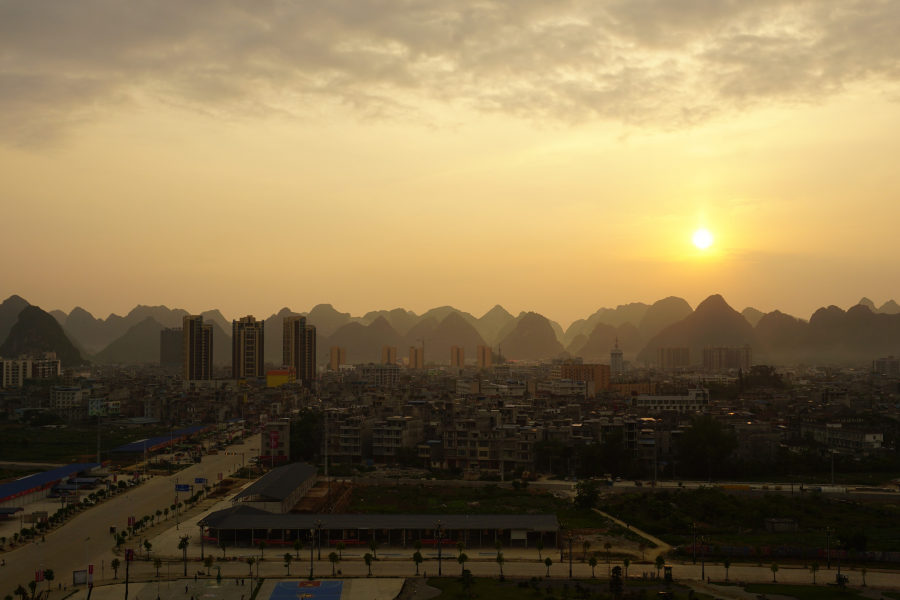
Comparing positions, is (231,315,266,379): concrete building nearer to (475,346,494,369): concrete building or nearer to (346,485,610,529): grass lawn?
(346,485,610,529): grass lawn

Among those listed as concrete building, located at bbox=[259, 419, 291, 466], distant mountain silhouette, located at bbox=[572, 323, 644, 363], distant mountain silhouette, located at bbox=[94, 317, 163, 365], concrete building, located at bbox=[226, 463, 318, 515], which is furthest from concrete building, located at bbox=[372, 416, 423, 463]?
distant mountain silhouette, located at bbox=[94, 317, 163, 365]

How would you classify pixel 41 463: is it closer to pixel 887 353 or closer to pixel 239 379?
pixel 239 379

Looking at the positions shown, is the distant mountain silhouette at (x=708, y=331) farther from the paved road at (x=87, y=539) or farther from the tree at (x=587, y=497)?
the paved road at (x=87, y=539)

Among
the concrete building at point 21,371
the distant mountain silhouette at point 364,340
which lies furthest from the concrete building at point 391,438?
the distant mountain silhouette at point 364,340

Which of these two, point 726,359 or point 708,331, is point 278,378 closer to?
point 726,359

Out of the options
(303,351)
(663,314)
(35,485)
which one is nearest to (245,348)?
(303,351)

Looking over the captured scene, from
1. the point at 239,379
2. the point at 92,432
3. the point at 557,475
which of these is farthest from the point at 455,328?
the point at 557,475
